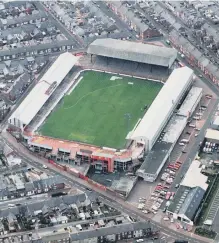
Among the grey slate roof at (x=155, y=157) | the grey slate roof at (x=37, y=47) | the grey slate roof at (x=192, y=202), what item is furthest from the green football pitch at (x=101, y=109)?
the grey slate roof at (x=192, y=202)

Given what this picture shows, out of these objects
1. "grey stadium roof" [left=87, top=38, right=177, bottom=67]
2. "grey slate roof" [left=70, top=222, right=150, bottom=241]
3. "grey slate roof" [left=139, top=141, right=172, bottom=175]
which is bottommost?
"grey slate roof" [left=70, top=222, right=150, bottom=241]

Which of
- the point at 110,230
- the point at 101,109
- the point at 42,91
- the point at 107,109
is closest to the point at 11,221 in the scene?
the point at 110,230

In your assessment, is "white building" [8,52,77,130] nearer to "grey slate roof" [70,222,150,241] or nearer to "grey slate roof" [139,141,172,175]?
"grey slate roof" [139,141,172,175]

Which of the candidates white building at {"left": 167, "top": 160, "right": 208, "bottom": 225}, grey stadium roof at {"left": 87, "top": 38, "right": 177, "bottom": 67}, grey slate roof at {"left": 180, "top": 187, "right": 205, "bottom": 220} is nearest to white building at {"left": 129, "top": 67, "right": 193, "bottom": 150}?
grey stadium roof at {"left": 87, "top": 38, "right": 177, "bottom": 67}

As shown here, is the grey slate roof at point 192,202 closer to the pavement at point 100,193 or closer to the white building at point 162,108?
the pavement at point 100,193

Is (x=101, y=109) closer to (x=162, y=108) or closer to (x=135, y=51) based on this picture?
(x=162, y=108)

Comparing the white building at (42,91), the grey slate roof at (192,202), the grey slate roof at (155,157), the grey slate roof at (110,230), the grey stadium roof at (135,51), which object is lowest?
the grey slate roof at (110,230)

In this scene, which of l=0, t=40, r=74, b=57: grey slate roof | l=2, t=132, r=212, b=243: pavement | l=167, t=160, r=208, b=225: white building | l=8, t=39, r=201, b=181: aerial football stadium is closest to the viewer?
l=2, t=132, r=212, b=243: pavement
